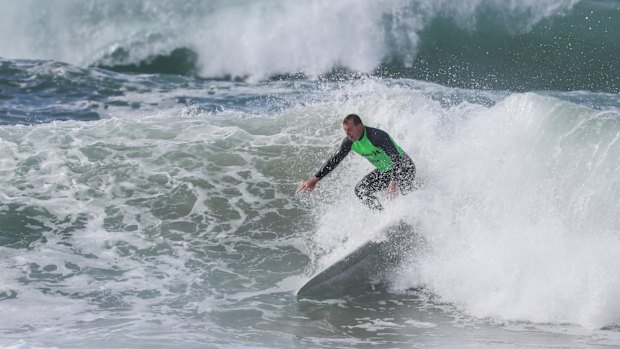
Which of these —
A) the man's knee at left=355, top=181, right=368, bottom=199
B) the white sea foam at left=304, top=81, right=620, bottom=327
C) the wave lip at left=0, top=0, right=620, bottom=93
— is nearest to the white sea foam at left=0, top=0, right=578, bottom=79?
the wave lip at left=0, top=0, right=620, bottom=93

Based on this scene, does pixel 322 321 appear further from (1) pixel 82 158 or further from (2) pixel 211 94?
(2) pixel 211 94

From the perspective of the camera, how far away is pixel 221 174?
11.5m

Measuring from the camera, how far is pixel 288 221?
10727 mm

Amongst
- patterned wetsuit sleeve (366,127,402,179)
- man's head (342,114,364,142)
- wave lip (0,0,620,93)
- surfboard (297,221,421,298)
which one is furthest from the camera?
wave lip (0,0,620,93)

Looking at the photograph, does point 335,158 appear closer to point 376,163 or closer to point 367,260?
point 376,163

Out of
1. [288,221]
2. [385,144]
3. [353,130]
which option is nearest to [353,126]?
[353,130]

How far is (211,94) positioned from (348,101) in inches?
238

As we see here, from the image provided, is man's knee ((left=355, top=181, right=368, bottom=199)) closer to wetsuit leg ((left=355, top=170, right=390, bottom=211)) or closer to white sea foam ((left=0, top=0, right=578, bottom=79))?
wetsuit leg ((left=355, top=170, right=390, bottom=211))

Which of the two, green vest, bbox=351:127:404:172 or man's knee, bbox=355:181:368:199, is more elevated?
green vest, bbox=351:127:404:172

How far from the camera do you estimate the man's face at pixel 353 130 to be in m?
8.66

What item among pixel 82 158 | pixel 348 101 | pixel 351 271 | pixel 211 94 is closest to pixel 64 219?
pixel 82 158

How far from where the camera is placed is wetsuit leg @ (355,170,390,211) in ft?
29.6

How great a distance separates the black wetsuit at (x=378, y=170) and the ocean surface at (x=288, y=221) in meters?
0.18

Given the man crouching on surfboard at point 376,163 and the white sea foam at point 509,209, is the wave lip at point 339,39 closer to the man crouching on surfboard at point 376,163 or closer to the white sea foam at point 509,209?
the white sea foam at point 509,209
